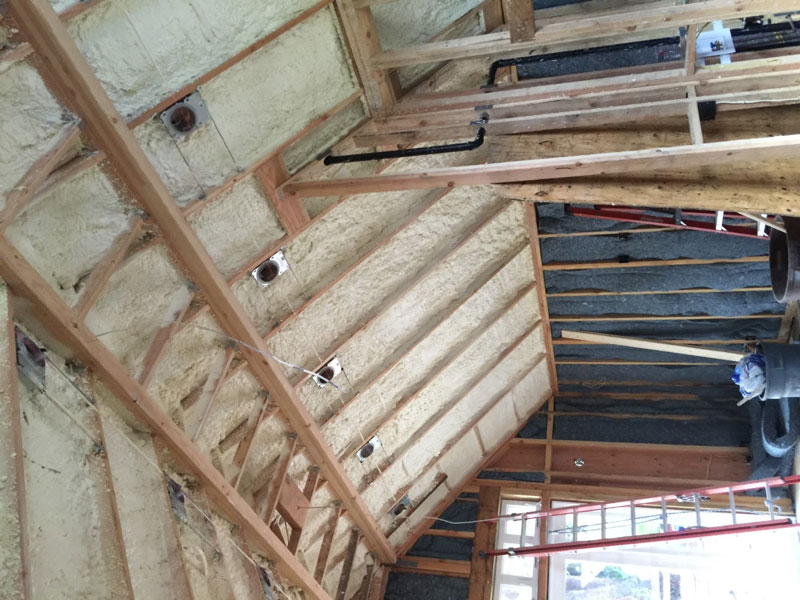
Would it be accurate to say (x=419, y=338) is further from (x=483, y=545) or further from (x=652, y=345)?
(x=483, y=545)

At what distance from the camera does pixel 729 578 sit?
6.65 m

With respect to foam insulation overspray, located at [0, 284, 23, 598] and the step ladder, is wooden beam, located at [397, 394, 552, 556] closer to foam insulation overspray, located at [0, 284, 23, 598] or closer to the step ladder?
the step ladder

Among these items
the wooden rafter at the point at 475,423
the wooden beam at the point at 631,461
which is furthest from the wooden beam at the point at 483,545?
the wooden rafter at the point at 475,423

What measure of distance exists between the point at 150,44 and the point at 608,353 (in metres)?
5.60

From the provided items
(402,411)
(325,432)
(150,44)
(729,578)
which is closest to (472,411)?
(402,411)

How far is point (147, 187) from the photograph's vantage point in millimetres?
3236

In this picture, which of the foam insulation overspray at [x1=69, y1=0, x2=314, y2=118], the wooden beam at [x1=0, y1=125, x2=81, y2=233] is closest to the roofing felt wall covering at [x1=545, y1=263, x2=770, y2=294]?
the foam insulation overspray at [x1=69, y1=0, x2=314, y2=118]

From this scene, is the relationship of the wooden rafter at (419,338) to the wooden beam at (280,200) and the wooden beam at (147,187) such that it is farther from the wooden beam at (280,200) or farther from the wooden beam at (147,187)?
the wooden beam at (280,200)

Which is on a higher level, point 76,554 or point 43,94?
point 43,94

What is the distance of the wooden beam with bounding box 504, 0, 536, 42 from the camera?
11.7ft

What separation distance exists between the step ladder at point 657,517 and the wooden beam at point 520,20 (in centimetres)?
398

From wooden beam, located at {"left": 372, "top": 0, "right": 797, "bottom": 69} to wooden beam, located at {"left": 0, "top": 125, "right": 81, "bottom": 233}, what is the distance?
1.69m

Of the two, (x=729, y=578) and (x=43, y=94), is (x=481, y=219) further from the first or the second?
(x=729, y=578)

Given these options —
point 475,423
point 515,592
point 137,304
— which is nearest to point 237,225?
point 137,304
